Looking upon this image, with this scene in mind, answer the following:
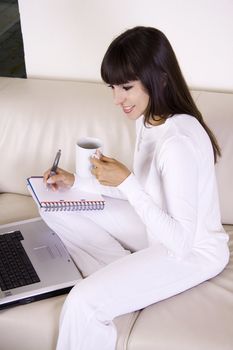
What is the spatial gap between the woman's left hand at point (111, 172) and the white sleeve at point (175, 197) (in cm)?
2

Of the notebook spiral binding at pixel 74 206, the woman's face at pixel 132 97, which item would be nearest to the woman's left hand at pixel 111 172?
the woman's face at pixel 132 97

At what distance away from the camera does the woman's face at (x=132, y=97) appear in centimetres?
136

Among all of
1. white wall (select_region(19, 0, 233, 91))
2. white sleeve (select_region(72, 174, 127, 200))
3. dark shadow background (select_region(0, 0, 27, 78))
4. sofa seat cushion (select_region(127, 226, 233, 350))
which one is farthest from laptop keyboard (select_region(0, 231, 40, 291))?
dark shadow background (select_region(0, 0, 27, 78))

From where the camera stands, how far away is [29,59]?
2203mm

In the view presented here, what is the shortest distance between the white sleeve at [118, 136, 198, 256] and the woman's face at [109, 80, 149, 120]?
14 cm

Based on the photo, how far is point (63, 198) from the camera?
1.68 meters

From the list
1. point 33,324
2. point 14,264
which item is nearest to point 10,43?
point 14,264

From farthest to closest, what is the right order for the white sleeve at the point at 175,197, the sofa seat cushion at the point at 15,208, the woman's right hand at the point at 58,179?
1. the sofa seat cushion at the point at 15,208
2. the woman's right hand at the point at 58,179
3. the white sleeve at the point at 175,197

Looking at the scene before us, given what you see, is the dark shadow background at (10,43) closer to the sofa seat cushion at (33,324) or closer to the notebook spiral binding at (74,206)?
the notebook spiral binding at (74,206)

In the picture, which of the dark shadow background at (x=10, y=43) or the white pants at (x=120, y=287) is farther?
the dark shadow background at (x=10, y=43)

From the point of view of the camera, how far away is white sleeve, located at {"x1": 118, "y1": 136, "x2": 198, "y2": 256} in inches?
50.9

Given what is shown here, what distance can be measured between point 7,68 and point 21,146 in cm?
136

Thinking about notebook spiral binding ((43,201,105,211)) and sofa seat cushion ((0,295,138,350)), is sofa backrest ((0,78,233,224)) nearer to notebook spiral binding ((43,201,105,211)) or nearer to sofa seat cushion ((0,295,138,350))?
notebook spiral binding ((43,201,105,211))

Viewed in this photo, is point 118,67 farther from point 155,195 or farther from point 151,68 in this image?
point 155,195
